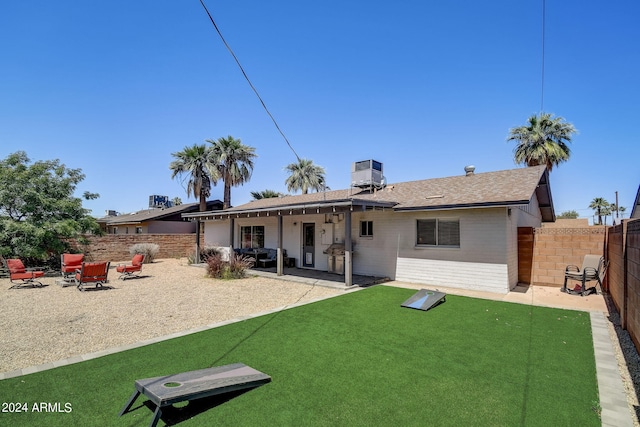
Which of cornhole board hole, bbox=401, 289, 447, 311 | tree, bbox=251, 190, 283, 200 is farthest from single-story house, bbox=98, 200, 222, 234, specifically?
cornhole board hole, bbox=401, 289, 447, 311

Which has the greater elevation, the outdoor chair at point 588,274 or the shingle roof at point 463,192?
the shingle roof at point 463,192

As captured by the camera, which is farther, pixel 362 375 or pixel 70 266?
pixel 70 266

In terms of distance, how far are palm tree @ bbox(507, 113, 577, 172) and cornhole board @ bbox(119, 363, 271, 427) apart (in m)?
25.7

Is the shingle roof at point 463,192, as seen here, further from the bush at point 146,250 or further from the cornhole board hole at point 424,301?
the bush at point 146,250

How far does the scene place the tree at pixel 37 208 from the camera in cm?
1261

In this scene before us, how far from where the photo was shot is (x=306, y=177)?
3828 cm

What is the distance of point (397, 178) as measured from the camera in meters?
16.0

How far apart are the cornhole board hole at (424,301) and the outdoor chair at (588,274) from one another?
4752 millimetres

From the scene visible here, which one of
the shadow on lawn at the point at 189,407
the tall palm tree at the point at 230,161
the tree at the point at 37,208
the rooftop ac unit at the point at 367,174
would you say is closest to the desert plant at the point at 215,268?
the tree at the point at 37,208

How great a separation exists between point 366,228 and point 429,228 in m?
2.59

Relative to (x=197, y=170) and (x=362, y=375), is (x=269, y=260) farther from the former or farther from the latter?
(x=197, y=170)

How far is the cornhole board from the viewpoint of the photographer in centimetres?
297

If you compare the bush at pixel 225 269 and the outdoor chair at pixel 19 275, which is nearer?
the outdoor chair at pixel 19 275

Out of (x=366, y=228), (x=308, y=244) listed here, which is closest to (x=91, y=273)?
(x=308, y=244)
